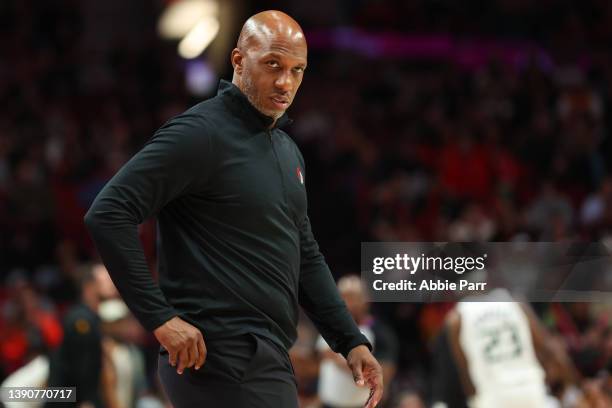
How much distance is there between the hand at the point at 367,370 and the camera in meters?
3.97

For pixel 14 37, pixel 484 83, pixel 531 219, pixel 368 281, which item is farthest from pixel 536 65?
pixel 368 281

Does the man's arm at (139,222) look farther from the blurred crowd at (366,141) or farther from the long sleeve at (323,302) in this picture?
the blurred crowd at (366,141)

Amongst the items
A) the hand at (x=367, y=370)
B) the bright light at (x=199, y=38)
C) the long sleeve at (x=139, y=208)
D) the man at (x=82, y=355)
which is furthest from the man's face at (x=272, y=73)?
the bright light at (x=199, y=38)

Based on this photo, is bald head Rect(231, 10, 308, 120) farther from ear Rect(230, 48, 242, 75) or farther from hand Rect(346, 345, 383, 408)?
hand Rect(346, 345, 383, 408)

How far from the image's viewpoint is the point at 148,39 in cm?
1549

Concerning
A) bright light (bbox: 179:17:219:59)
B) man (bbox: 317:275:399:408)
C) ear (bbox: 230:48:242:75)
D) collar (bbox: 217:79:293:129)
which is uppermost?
bright light (bbox: 179:17:219:59)

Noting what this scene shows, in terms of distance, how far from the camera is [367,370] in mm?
3973

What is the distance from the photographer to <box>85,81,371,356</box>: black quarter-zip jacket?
3428 millimetres

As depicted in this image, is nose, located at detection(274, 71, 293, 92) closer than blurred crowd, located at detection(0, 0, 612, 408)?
Yes

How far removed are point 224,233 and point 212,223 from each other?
0.05 m

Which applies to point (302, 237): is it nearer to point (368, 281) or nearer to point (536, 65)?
point (368, 281)

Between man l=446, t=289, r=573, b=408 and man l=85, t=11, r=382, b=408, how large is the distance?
244 cm

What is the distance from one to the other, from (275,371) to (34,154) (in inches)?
377

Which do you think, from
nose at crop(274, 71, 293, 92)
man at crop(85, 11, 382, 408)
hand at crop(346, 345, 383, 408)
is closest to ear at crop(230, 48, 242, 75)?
man at crop(85, 11, 382, 408)
